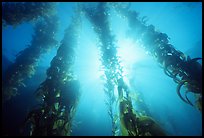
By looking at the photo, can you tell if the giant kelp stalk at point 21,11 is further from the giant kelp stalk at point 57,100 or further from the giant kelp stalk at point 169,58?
the giant kelp stalk at point 169,58

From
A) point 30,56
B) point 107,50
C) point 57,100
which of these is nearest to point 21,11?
point 30,56

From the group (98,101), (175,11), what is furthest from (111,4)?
(98,101)

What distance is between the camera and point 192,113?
38594 mm

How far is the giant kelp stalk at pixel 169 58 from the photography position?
5.55 metres

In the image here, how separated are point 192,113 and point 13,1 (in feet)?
134

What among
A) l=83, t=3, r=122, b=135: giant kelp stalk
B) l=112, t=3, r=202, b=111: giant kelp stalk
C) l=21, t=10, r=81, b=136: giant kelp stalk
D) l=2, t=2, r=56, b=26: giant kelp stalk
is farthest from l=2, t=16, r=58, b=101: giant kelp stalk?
l=112, t=3, r=202, b=111: giant kelp stalk

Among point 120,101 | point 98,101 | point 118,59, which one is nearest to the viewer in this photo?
point 120,101

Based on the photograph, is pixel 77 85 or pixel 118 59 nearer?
pixel 77 85

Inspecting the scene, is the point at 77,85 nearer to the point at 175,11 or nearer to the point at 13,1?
A: the point at 13,1

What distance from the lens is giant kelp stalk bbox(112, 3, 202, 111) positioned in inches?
219

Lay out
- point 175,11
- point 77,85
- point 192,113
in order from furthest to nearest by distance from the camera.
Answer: point 192,113
point 175,11
point 77,85

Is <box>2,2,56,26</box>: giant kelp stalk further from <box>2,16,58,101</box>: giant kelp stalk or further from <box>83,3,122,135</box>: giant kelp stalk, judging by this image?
<box>2,16,58,101</box>: giant kelp stalk

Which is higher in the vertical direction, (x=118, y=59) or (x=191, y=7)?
(x=191, y=7)

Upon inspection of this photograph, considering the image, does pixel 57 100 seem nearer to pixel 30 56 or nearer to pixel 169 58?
pixel 169 58
